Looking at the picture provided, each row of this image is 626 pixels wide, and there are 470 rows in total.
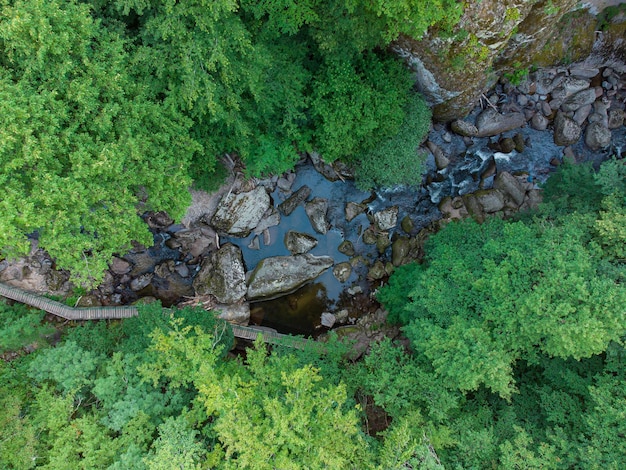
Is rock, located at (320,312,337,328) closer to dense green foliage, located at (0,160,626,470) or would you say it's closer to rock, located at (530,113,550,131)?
dense green foliage, located at (0,160,626,470)

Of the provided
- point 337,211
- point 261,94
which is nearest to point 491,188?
point 337,211

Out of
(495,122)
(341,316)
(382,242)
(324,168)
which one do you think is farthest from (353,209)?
(495,122)

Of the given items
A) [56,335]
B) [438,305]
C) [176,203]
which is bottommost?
[56,335]

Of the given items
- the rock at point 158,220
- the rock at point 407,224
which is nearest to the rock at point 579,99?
the rock at point 407,224

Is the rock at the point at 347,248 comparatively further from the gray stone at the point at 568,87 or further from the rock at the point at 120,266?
the gray stone at the point at 568,87

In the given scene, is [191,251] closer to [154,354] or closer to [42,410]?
[154,354]

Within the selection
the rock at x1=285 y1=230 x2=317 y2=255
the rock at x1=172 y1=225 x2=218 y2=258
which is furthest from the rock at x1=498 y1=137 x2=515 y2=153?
the rock at x1=172 y1=225 x2=218 y2=258
